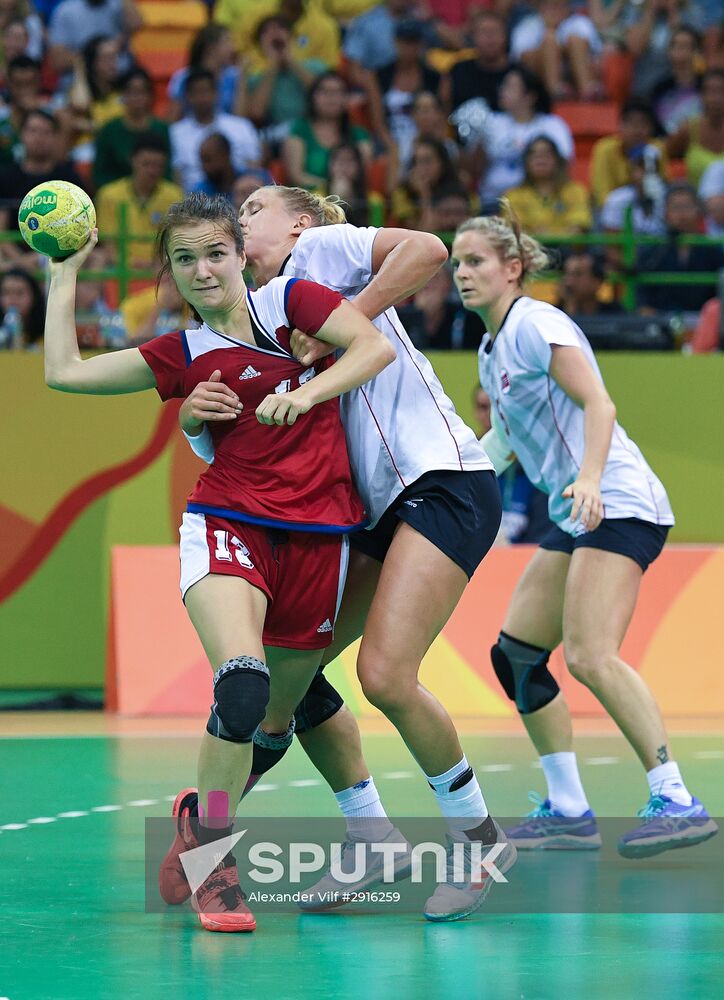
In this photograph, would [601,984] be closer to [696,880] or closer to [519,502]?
[696,880]

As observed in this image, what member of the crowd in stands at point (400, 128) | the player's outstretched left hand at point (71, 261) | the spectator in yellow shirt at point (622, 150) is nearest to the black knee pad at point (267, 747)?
the player's outstretched left hand at point (71, 261)

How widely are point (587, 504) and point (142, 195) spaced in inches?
314

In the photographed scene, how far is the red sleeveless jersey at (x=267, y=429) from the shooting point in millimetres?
4840

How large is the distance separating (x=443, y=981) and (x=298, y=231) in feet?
8.25

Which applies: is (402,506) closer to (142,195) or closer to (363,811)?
(363,811)

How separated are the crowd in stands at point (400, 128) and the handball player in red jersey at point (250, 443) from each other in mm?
5839

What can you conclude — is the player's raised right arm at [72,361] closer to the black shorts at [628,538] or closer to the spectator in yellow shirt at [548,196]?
the black shorts at [628,538]

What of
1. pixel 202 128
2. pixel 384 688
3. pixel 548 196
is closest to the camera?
pixel 384 688

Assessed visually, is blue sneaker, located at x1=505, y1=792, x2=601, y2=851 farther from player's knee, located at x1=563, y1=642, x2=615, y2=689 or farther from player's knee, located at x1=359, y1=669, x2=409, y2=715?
player's knee, located at x1=359, y1=669, x2=409, y2=715

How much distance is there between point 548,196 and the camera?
12.8m

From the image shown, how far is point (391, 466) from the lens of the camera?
200 inches

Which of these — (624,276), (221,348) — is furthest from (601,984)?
(624,276)

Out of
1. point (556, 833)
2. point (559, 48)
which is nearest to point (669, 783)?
point (556, 833)

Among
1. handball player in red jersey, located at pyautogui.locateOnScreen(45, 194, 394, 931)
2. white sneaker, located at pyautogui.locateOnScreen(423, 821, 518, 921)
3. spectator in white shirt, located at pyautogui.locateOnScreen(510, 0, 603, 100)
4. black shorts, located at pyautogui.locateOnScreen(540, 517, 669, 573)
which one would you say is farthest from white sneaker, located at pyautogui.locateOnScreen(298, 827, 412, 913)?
spectator in white shirt, located at pyautogui.locateOnScreen(510, 0, 603, 100)
